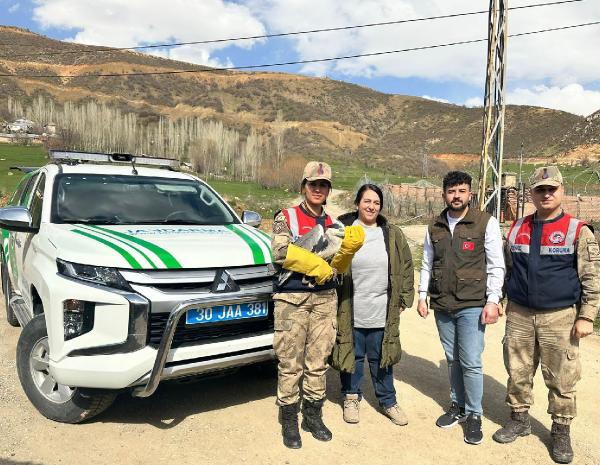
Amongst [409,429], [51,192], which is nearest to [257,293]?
[409,429]

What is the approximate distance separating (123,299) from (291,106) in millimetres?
87243

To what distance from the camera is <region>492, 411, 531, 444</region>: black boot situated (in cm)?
345

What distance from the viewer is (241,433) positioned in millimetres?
3404

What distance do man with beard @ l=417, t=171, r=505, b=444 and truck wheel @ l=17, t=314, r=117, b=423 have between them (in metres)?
2.37

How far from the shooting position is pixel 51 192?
4070 mm

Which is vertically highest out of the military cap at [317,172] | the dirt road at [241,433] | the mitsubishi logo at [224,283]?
the military cap at [317,172]

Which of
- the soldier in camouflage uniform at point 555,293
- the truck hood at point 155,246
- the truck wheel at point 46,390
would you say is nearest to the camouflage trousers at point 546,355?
the soldier in camouflage uniform at point 555,293

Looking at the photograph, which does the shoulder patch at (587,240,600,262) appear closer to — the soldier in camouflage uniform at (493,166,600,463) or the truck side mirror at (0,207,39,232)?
the soldier in camouflage uniform at (493,166,600,463)

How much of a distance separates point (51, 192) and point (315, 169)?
228 cm

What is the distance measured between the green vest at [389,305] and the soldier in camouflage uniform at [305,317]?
19 centimetres

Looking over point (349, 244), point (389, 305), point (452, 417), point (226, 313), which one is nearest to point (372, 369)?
point (389, 305)

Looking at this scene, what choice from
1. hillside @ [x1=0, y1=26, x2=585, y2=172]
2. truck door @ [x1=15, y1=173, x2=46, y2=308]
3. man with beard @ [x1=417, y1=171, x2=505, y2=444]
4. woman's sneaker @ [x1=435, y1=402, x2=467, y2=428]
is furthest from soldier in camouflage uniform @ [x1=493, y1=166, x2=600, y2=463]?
hillside @ [x1=0, y1=26, x2=585, y2=172]

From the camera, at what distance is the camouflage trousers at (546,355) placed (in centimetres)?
322

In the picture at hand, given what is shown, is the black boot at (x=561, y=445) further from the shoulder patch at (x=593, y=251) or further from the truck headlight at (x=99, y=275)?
the truck headlight at (x=99, y=275)
